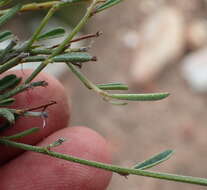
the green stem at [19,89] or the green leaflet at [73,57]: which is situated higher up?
the green leaflet at [73,57]

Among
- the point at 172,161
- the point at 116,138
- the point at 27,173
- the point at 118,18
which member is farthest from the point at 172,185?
the point at 27,173

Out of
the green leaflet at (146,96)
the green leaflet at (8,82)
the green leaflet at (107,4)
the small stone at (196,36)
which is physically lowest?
the small stone at (196,36)

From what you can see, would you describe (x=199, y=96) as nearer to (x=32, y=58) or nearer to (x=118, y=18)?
(x=118, y=18)

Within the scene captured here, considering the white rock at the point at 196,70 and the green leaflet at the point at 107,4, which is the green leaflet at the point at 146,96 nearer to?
the green leaflet at the point at 107,4

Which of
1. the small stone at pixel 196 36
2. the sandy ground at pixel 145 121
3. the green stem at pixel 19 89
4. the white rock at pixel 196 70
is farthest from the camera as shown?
the small stone at pixel 196 36

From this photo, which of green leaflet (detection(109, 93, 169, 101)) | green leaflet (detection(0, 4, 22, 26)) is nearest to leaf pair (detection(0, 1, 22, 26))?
green leaflet (detection(0, 4, 22, 26))

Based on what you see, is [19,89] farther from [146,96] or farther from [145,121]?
[145,121]

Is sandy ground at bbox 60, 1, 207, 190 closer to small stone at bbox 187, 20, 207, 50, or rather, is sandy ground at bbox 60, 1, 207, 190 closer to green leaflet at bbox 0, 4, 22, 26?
small stone at bbox 187, 20, 207, 50

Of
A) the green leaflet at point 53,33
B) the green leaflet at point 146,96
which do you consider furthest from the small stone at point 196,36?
the green leaflet at point 146,96
